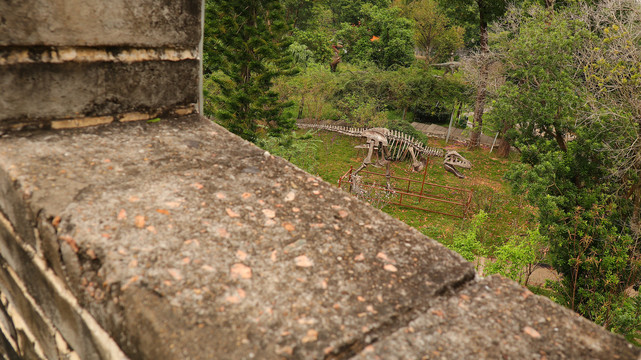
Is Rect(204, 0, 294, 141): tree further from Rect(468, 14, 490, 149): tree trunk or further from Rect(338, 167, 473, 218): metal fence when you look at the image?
Rect(468, 14, 490, 149): tree trunk

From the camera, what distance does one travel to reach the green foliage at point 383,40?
2870 centimetres

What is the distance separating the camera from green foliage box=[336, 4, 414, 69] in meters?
28.7

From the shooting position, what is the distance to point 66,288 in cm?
135

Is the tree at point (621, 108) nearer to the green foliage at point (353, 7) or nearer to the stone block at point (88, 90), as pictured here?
the stone block at point (88, 90)

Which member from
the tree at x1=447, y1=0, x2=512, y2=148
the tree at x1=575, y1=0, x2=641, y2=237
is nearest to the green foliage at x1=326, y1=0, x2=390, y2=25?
the tree at x1=447, y1=0, x2=512, y2=148

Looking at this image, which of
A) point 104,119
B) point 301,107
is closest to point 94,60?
point 104,119

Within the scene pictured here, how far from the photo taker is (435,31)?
29.6m

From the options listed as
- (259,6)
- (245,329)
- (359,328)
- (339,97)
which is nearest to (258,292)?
(245,329)

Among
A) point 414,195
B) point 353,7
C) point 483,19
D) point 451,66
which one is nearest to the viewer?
point 414,195

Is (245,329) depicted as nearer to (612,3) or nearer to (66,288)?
(66,288)

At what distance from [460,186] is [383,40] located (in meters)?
15.7

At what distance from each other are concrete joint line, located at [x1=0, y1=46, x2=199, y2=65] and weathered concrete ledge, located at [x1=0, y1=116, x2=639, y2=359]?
313 mm

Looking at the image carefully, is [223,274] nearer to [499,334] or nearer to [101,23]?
[499,334]

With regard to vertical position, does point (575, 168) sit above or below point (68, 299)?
Answer: below
